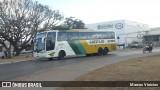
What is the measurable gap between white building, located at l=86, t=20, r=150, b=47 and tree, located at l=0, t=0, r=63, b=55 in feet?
90.2

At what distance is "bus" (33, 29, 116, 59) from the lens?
30823 millimetres

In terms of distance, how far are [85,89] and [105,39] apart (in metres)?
26.8

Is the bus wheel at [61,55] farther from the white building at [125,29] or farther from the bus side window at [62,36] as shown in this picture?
the white building at [125,29]

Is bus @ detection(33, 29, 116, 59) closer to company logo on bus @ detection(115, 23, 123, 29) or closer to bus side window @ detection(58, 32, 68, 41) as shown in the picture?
bus side window @ detection(58, 32, 68, 41)

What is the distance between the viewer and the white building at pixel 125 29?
77.6 metres

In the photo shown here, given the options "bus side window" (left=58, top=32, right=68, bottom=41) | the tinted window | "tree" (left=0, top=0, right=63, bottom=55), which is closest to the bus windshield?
the tinted window

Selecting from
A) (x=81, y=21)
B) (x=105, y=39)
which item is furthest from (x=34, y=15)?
(x=81, y=21)

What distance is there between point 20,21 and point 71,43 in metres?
17.8

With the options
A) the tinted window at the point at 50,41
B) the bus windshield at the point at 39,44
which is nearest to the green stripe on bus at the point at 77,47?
the tinted window at the point at 50,41

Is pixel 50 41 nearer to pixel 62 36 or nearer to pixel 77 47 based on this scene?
pixel 62 36

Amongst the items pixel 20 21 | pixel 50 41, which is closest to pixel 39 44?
pixel 50 41

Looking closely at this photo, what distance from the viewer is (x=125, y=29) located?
78.8 metres

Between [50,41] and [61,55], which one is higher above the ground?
[50,41]

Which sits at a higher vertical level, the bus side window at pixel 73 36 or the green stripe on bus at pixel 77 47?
the bus side window at pixel 73 36
